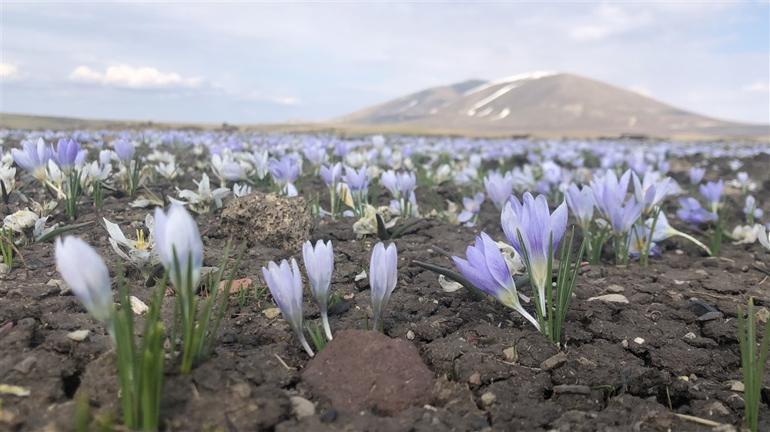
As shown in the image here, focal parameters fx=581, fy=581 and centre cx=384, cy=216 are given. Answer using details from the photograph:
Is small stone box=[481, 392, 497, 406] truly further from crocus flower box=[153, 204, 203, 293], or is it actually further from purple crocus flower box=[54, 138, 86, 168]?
purple crocus flower box=[54, 138, 86, 168]

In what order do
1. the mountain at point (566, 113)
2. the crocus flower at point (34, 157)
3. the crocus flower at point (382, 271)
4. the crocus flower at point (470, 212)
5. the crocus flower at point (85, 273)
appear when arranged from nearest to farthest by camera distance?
the crocus flower at point (85, 273), the crocus flower at point (382, 271), the crocus flower at point (34, 157), the crocus flower at point (470, 212), the mountain at point (566, 113)

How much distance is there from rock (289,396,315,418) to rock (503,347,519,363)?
0.54 m

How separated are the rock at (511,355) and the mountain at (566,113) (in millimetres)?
66810

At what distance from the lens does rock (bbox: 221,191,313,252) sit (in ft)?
7.67

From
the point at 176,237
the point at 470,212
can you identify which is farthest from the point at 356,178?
the point at 176,237

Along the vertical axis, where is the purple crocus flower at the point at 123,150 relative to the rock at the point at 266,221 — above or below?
above

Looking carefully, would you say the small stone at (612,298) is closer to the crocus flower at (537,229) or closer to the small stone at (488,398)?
the crocus flower at (537,229)

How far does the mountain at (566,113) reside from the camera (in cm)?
7481

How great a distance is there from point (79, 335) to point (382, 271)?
2.41ft

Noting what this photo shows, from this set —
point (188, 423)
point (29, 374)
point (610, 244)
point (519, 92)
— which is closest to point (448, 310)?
point (188, 423)

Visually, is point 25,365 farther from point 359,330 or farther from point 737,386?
point 737,386

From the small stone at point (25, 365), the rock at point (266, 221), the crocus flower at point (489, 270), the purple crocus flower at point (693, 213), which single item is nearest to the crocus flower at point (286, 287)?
the crocus flower at point (489, 270)

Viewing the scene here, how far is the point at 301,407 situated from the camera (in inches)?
48.1

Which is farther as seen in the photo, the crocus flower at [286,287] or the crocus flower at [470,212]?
the crocus flower at [470,212]
